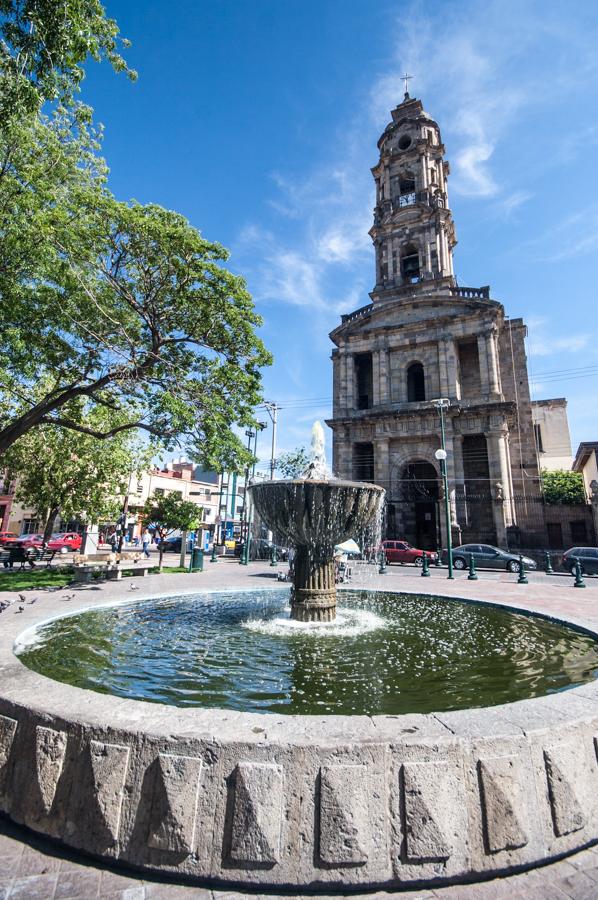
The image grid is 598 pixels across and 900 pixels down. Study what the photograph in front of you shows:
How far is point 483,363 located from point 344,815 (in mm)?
31950

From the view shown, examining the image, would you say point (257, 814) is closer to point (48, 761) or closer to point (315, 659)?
point (48, 761)

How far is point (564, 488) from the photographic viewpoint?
33938 millimetres

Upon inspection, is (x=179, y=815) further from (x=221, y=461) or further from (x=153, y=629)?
Result: (x=221, y=461)

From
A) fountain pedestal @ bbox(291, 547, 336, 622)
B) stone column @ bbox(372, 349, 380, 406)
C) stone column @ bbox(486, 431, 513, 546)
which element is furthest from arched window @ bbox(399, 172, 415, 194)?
fountain pedestal @ bbox(291, 547, 336, 622)

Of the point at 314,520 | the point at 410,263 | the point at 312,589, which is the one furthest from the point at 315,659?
the point at 410,263

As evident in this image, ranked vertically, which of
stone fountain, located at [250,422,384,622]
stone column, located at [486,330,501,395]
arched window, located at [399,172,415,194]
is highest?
arched window, located at [399,172,415,194]

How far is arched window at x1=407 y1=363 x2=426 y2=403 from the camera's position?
34.4 m

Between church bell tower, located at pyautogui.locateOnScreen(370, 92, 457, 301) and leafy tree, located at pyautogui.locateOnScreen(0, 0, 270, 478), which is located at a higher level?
church bell tower, located at pyautogui.locateOnScreen(370, 92, 457, 301)

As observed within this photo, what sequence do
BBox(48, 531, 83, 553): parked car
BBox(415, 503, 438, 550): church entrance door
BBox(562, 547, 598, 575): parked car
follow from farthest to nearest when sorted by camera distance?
BBox(48, 531, 83, 553): parked car
BBox(415, 503, 438, 550): church entrance door
BBox(562, 547, 598, 575): parked car

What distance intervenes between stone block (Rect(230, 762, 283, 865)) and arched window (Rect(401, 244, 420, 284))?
126ft

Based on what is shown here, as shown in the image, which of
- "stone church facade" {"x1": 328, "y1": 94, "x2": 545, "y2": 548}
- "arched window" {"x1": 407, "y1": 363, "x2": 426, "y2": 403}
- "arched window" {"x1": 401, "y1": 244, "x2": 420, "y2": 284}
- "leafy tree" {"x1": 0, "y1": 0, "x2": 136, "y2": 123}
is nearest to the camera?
"leafy tree" {"x1": 0, "y1": 0, "x2": 136, "y2": 123}

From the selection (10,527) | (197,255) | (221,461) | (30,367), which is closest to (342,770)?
(221,461)

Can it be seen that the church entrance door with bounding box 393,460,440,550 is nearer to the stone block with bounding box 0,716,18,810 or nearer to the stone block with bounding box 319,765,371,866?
the stone block with bounding box 319,765,371,866

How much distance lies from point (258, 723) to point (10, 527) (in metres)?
52.5
